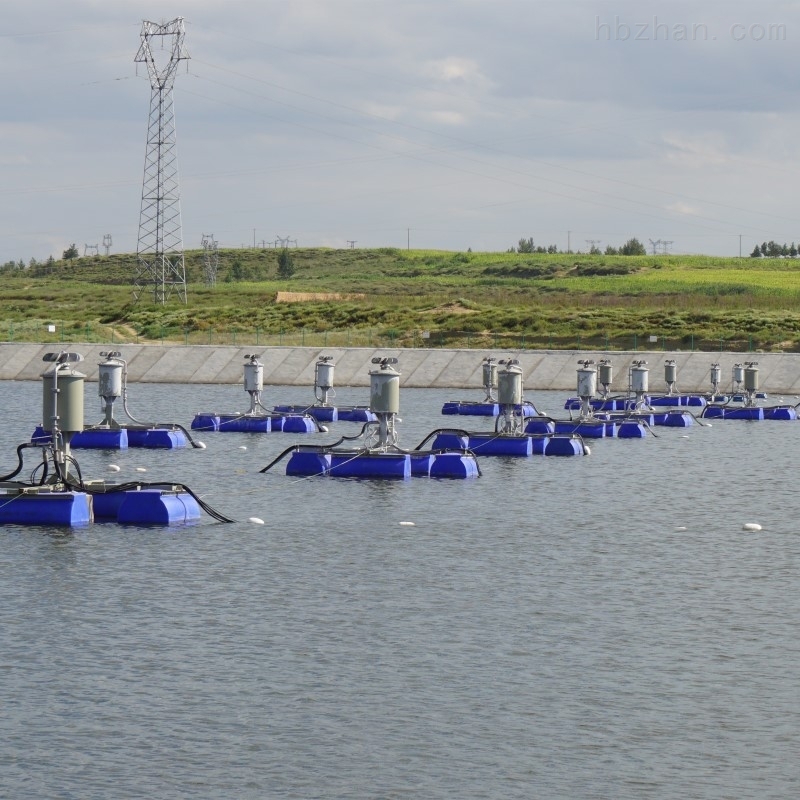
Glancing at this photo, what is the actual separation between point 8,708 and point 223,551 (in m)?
10.0

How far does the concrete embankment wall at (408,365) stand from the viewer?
79.8m

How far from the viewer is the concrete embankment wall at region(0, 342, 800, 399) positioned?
7975cm

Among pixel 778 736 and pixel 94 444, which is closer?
pixel 778 736

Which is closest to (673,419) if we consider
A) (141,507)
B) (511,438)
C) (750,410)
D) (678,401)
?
(750,410)

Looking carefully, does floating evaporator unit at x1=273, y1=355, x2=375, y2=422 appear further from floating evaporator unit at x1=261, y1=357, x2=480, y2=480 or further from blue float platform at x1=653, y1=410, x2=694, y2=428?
floating evaporator unit at x1=261, y1=357, x2=480, y2=480

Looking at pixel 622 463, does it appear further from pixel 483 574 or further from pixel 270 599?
pixel 270 599

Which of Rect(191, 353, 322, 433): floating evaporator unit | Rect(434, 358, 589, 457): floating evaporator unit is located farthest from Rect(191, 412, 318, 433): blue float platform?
Rect(434, 358, 589, 457): floating evaporator unit

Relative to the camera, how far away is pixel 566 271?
193000 millimetres

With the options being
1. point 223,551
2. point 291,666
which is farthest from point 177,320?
point 291,666

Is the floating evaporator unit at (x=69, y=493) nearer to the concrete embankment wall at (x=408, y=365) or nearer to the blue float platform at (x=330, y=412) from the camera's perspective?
the blue float platform at (x=330, y=412)

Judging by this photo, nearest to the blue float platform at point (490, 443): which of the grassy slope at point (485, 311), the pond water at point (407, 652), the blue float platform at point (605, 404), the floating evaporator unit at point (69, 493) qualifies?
the pond water at point (407, 652)

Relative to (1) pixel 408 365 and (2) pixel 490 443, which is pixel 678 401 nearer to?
(1) pixel 408 365

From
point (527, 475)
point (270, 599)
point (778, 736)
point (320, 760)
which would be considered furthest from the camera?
point (527, 475)

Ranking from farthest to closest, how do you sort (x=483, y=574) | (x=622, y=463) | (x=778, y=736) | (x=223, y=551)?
1. (x=622, y=463)
2. (x=223, y=551)
3. (x=483, y=574)
4. (x=778, y=736)
